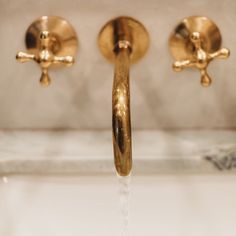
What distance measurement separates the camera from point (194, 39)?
0.65 metres

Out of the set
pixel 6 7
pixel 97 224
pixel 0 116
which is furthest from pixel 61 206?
pixel 6 7

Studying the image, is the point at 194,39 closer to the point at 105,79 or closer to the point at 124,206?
the point at 105,79

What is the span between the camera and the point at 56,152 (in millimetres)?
688

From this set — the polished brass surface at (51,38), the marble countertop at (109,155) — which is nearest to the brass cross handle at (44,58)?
the polished brass surface at (51,38)

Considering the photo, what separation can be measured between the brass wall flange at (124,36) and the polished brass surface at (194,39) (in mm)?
45

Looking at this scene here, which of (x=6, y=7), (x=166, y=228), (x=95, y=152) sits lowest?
(x=166, y=228)

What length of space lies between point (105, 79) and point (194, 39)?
0.51ft

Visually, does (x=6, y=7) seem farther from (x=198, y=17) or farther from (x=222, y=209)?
(x=222, y=209)

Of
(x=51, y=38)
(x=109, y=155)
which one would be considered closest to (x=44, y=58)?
(x=51, y=38)

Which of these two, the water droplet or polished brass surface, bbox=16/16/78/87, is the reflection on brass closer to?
polished brass surface, bbox=16/16/78/87

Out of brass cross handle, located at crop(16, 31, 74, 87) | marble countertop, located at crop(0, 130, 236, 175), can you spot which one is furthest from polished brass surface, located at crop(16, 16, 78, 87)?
marble countertop, located at crop(0, 130, 236, 175)

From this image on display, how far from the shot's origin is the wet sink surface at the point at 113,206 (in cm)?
65

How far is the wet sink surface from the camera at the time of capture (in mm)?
651

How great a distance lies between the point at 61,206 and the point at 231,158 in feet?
0.85
